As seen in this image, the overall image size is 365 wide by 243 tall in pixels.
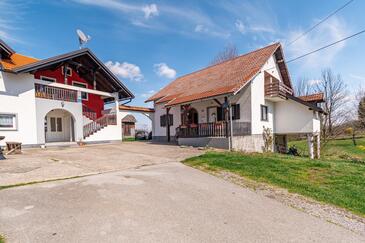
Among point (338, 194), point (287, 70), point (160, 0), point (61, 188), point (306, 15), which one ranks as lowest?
point (338, 194)

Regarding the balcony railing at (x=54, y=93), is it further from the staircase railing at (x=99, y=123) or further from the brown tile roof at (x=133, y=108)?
the brown tile roof at (x=133, y=108)

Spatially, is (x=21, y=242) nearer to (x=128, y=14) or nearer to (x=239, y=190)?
(x=239, y=190)

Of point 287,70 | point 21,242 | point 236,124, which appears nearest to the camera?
point 21,242

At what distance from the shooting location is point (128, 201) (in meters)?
3.89

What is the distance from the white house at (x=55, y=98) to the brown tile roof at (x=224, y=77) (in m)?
5.46

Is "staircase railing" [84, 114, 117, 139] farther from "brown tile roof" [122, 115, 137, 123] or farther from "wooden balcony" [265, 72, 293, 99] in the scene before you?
"brown tile roof" [122, 115, 137, 123]

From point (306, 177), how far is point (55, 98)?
15139 millimetres

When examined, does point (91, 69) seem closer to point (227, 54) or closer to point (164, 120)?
point (164, 120)

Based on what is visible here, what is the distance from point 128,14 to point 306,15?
10.1 m

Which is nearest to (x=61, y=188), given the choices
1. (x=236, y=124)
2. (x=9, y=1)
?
(x=9, y=1)

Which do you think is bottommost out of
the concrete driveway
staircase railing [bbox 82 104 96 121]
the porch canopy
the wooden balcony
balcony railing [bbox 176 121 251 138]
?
the concrete driveway

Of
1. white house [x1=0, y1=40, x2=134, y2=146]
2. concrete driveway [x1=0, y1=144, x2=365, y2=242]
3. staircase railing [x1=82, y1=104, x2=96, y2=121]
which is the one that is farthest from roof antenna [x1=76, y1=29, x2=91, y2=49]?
concrete driveway [x1=0, y1=144, x2=365, y2=242]

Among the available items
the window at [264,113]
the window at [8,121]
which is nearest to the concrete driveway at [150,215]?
the window at [8,121]

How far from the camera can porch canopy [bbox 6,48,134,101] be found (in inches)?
579
